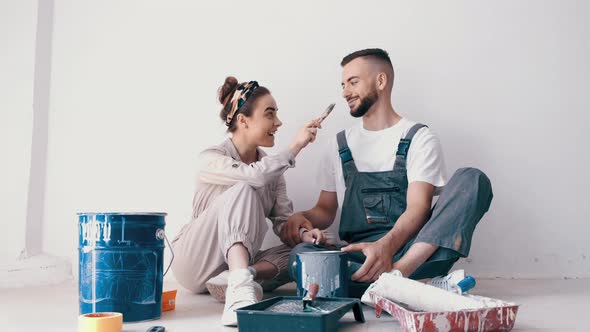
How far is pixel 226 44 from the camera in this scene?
292cm

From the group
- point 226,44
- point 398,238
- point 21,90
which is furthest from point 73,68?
point 398,238

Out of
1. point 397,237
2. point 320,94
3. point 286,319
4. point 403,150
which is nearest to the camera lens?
point 286,319

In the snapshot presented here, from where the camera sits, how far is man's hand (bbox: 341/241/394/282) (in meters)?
→ 1.88

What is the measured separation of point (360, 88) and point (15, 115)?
1.66 metres

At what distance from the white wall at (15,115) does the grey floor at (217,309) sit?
309 millimetres

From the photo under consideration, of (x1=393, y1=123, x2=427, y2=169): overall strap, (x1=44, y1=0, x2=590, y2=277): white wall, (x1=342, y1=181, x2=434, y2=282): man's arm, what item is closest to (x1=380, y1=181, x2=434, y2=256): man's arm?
(x1=342, y1=181, x2=434, y2=282): man's arm

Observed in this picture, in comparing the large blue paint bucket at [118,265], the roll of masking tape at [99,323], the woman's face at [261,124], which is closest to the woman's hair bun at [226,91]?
the woman's face at [261,124]

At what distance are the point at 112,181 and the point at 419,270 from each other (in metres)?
1.63

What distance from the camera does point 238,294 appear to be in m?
1.67

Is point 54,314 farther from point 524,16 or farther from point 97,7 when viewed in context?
point 524,16

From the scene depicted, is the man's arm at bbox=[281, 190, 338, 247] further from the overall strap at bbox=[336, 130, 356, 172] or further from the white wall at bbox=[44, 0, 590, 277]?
the white wall at bbox=[44, 0, 590, 277]

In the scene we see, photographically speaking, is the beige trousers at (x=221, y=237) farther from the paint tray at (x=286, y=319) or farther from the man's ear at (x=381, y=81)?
the man's ear at (x=381, y=81)

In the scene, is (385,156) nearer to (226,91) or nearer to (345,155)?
(345,155)

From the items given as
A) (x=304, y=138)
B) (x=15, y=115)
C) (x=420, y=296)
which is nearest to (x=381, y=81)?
(x=304, y=138)
